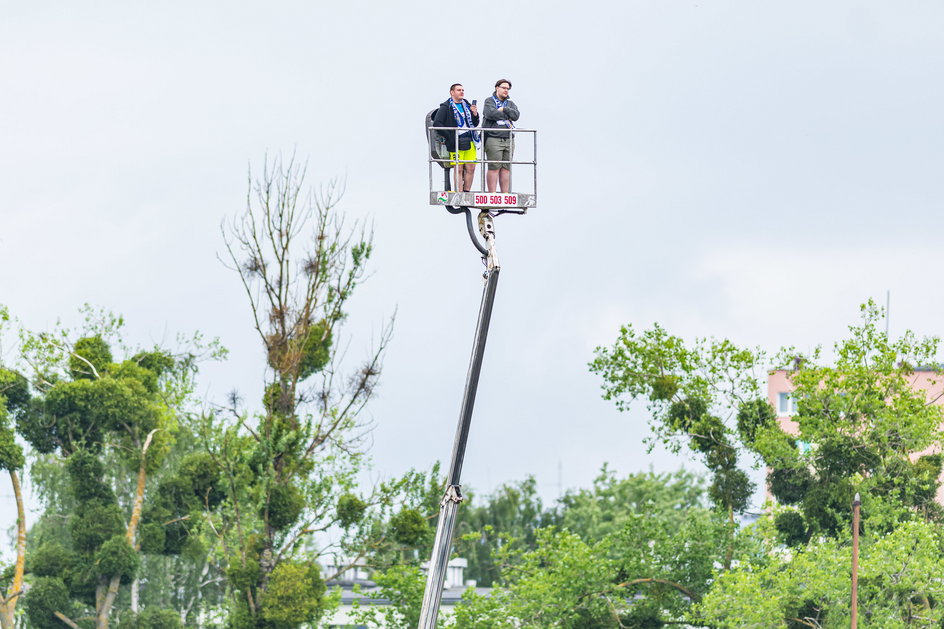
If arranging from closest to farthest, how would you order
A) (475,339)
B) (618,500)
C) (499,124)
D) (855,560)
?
(475,339), (499,124), (855,560), (618,500)

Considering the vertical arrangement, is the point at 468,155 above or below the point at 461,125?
below

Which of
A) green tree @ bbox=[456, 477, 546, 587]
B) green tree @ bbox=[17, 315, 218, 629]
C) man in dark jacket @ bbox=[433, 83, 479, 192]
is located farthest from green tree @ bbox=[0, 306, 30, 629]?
green tree @ bbox=[456, 477, 546, 587]

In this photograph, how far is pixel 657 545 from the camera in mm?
37281

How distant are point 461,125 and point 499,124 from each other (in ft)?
1.03

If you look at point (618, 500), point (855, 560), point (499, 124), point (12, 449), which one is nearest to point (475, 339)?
point (499, 124)

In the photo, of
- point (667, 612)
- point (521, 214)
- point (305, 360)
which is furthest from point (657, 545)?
point (521, 214)

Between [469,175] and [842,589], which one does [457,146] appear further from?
[842,589]

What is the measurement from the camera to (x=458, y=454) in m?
11.7

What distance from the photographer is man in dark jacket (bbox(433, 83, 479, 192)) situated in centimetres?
1234

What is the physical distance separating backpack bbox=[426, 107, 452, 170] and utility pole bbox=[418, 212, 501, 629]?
0.82 meters

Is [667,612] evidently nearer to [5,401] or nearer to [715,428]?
[715,428]

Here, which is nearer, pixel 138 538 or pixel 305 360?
pixel 305 360

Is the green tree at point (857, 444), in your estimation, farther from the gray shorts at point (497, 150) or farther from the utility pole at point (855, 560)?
the gray shorts at point (497, 150)

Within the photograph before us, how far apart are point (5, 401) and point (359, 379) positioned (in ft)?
30.7
